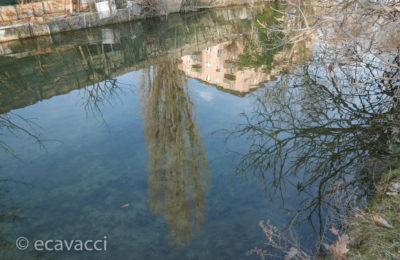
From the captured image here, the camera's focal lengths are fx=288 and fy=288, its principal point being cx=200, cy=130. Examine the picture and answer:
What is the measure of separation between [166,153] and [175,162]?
37 centimetres

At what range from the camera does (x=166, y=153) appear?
585 centimetres

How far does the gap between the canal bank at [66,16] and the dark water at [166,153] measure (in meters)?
4.63

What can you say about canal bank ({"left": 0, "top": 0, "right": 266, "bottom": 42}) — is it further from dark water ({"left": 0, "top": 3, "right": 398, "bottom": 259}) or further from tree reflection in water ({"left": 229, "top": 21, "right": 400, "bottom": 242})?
tree reflection in water ({"left": 229, "top": 21, "right": 400, "bottom": 242})

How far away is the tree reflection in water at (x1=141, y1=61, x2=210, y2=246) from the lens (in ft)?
14.4

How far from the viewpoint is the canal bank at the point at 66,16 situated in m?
14.7

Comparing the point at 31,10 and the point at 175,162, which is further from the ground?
the point at 31,10

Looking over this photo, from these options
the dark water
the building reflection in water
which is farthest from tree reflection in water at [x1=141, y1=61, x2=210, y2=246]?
the building reflection in water

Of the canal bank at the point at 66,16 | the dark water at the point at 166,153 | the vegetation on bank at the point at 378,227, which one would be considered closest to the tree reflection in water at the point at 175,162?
the dark water at the point at 166,153

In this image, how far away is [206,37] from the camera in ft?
50.6

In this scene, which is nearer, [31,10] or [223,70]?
[223,70]

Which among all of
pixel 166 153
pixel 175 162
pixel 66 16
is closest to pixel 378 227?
pixel 175 162

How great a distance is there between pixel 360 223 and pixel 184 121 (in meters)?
4.37

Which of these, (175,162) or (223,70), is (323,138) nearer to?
(175,162)

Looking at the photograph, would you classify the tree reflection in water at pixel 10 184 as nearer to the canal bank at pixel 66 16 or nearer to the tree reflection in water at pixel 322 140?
the tree reflection in water at pixel 322 140
